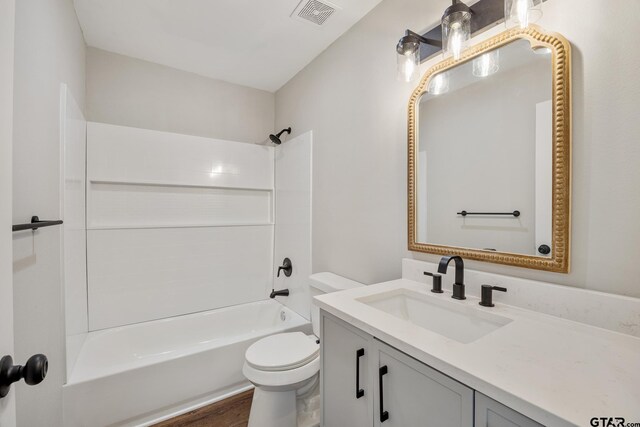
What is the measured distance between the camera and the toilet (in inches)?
60.3

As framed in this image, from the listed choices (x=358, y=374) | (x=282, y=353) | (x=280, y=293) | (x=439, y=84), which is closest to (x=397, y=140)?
(x=439, y=84)

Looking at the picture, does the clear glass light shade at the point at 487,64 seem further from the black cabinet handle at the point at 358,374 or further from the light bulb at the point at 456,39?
the black cabinet handle at the point at 358,374

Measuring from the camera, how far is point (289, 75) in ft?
8.53

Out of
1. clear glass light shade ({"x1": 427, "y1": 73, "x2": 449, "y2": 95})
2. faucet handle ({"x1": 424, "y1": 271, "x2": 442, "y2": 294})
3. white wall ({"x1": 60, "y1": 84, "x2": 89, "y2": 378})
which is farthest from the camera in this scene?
white wall ({"x1": 60, "y1": 84, "x2": 89, "y2": 378})

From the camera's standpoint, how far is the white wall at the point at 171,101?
2236mm

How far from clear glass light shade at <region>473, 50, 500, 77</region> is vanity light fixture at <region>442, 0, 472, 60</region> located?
0.31 ft

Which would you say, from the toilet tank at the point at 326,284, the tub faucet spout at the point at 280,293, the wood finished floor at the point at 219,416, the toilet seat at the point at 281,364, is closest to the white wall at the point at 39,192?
the wood finished floor at the point at 219,416

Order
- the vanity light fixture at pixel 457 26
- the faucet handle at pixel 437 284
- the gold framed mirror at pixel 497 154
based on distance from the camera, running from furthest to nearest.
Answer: the faucet handle at pixel 437 284 < the vanity light fixture at pixel 457 26 < the gold framed mirror at pixel 497 154

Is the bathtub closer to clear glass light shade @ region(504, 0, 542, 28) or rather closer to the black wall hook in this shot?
the black wall hook

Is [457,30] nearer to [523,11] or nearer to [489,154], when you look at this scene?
[523,11]

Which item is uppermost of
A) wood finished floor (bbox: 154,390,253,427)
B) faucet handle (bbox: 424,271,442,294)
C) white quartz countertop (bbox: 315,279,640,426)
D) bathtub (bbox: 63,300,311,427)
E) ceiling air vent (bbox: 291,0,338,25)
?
ceiling air vent (bbox: 291,0,338,25)

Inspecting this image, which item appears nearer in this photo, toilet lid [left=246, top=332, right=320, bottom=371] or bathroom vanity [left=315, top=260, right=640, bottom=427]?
bathroom vanity [left=315, top=260, right=640, bottom=427]

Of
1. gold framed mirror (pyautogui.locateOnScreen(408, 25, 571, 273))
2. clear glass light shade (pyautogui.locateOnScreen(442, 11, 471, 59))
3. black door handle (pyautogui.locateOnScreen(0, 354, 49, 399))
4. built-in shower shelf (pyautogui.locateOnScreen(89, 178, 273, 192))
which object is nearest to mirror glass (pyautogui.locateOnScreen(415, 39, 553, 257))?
gold framed mirror (pyautogui.locateOnScreen(408, 25, 571, 273))

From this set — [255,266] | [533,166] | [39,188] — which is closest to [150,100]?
[39,188]
